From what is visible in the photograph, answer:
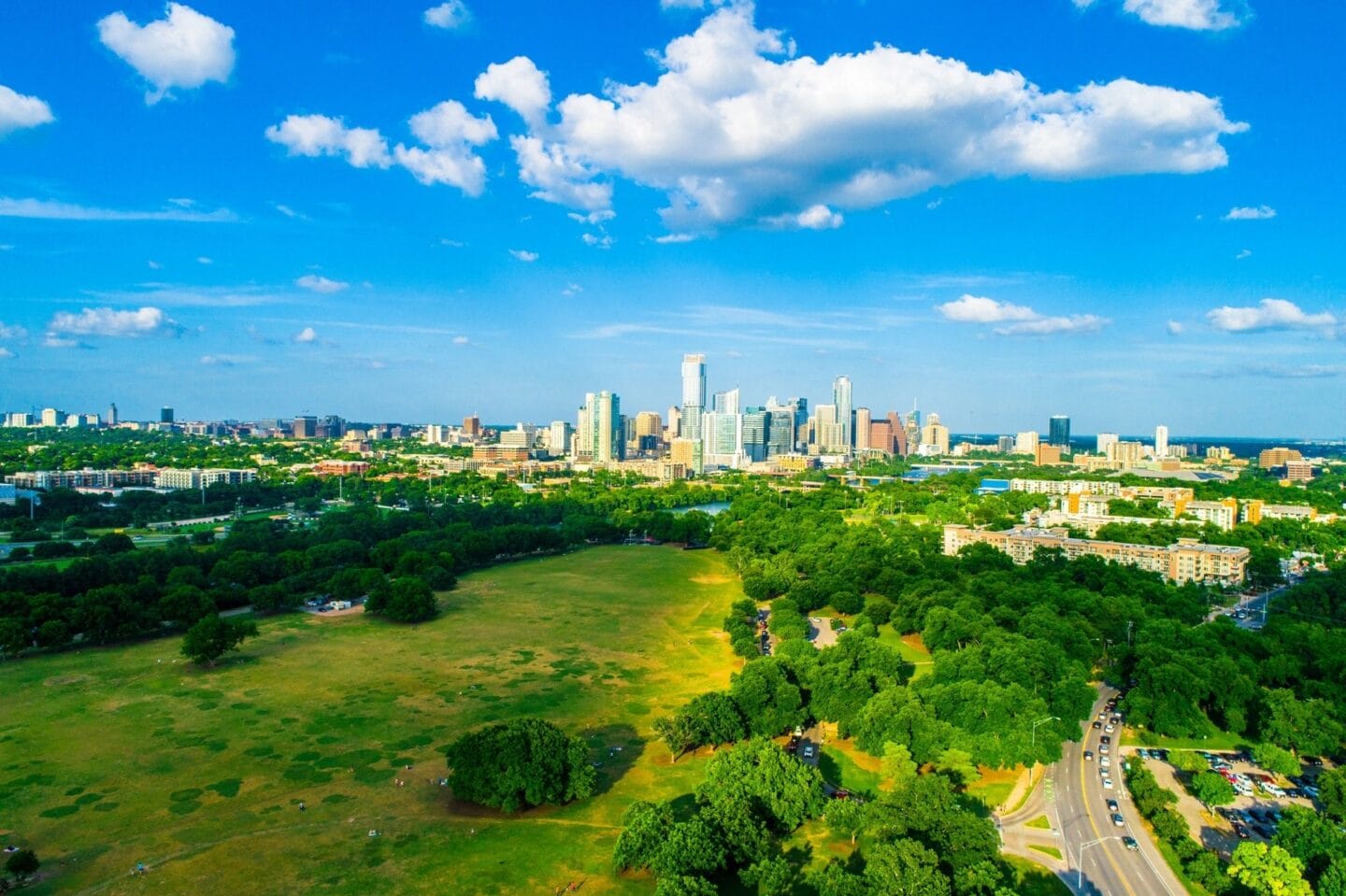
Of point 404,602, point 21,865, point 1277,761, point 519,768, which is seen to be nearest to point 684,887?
point 519,768

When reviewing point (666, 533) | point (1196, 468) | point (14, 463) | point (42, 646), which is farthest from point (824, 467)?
point (42, 646)

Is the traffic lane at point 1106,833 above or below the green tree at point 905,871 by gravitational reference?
below

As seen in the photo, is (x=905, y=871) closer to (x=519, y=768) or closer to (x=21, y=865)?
(x=519, y=768)

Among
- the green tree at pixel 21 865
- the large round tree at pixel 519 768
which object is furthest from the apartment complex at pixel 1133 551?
the green tree at pixel 21 865

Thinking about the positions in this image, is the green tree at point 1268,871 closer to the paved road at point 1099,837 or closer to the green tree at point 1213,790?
the paved road at point 1099,837

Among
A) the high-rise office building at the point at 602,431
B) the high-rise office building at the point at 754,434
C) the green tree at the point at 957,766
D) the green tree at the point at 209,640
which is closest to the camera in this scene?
the green tree at the point at 957,766
